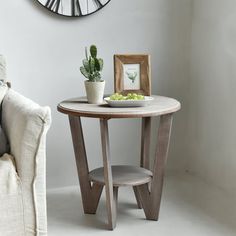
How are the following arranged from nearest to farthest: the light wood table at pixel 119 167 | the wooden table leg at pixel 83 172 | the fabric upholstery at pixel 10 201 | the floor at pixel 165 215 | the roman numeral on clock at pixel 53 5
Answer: the fabric upholstery at pixel 10 201, the light wood table at pixel 119 167, the floor at pixel 165 215, the wooden table leg at pixel 83 172, the roman numeral on clock at pixel 53 5

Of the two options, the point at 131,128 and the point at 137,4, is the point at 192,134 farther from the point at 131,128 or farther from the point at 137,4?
the point at 137,4

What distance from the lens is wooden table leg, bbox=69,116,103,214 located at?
Result: 217 cm

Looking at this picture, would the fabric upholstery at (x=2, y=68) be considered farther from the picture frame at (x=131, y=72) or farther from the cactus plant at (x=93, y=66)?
the picture frame at (x=131, y=72)

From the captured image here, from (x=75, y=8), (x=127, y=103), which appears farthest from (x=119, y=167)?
(x=75, y=8)

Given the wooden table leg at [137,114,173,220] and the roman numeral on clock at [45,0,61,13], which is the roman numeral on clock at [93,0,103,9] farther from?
the wooden table leg at [137,114,173,220]

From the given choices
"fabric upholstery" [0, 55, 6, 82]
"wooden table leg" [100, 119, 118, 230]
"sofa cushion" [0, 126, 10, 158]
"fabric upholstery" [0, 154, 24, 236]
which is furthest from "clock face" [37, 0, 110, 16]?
"fabric upholstery" [0, 154, 24, 236]

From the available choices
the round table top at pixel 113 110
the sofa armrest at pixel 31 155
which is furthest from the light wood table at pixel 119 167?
the sofa armrest at pixel 31 155

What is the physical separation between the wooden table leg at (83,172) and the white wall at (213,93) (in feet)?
2.66

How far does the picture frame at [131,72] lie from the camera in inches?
85.5

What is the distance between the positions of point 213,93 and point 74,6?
0.97 metres

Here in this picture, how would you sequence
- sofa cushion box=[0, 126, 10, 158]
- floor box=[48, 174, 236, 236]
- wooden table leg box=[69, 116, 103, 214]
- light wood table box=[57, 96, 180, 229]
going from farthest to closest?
1. wooden table leg box=[69, 116, 103, 214]
2. floor box=[48, 174, 236, 236]
3. light wood table box=[57, 96, 180, 229]
4. sofa cushion box=[0, 126, 10, 158]

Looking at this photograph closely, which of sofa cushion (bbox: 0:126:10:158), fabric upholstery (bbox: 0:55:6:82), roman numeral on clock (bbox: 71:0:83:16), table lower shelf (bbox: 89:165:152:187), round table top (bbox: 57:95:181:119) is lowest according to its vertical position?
table lower shelf (bbox: 89:165:152:187)

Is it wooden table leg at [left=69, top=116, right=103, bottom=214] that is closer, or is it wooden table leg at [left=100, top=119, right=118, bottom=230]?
wooden table leg at [left=100, top=119, right=118, bottom=230]

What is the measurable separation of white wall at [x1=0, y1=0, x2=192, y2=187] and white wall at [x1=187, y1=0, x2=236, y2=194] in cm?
8
